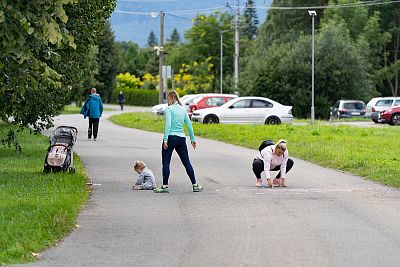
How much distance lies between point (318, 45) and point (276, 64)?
3734mm

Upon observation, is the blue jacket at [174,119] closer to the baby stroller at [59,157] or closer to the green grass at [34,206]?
the green grass at [34,206]

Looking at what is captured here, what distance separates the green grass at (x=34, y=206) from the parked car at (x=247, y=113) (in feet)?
78.2

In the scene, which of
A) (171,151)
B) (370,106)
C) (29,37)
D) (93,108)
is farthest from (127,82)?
(29,37)

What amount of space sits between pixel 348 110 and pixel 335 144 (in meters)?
34.6

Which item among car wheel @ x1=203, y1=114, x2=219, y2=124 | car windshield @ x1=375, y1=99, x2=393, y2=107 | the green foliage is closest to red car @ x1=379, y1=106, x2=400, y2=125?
car windshield @ x1=375, y1=99, x2=393, y2=107

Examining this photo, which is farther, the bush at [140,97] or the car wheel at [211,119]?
the bush at [140,97]

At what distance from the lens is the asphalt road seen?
10.2 metres

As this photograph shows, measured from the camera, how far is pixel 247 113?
149 ft

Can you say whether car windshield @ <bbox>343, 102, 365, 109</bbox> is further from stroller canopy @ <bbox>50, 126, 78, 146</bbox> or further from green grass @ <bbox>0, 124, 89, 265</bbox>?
stroller canopy @ <bbox>50, 126, 78, 146</bbox>

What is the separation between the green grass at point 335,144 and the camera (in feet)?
69.4

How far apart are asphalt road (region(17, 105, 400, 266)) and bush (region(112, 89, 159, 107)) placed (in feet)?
267

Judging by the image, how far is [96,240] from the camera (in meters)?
11.3

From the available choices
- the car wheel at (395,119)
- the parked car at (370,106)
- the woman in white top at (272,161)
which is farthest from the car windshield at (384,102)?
the woman in white top at (272,161)

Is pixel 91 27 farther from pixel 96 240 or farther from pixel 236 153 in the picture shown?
pixel 96 240
